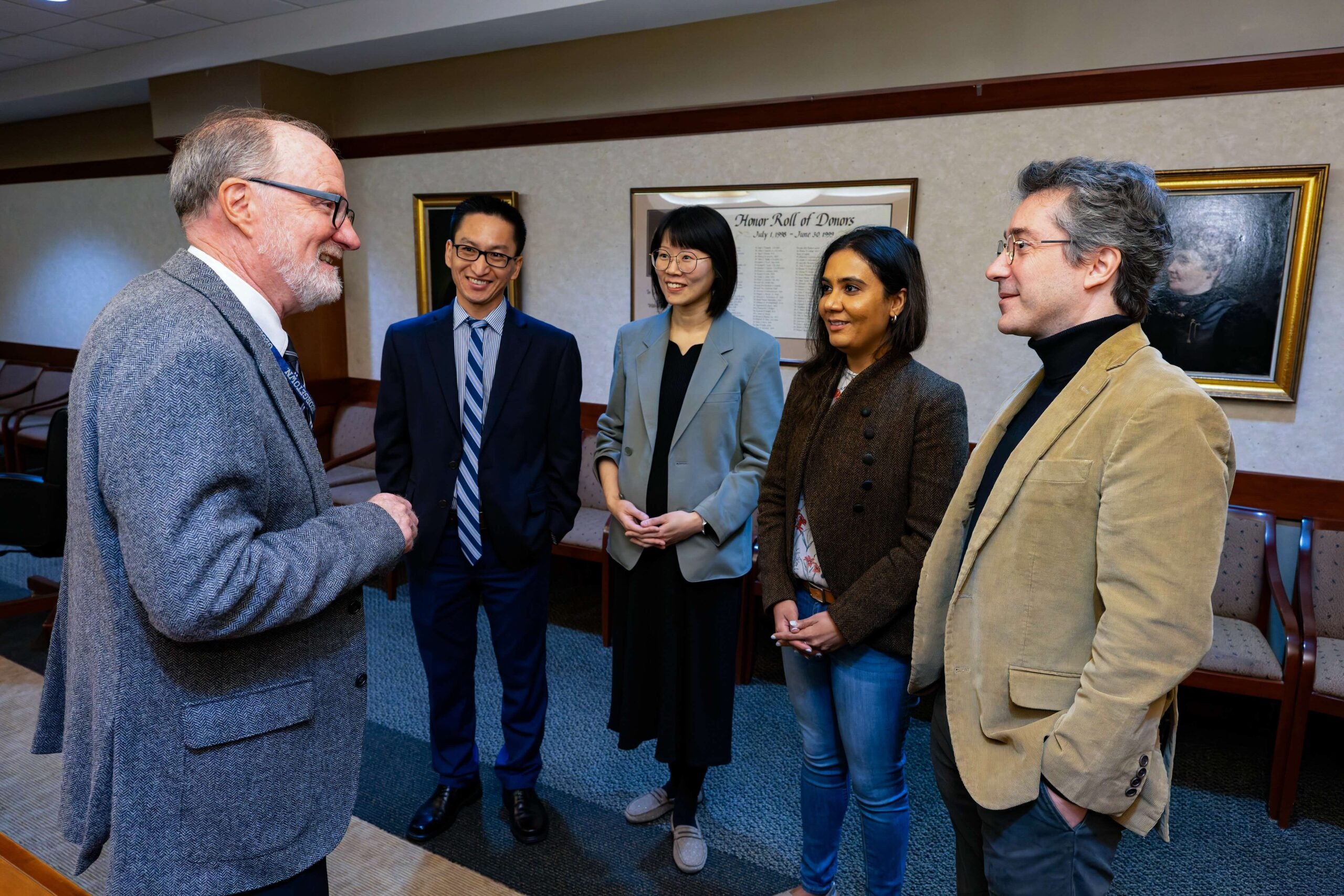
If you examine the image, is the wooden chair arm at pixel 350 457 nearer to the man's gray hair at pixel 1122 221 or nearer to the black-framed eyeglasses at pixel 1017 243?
the black-framed eyeglasses at pixel 1017 243

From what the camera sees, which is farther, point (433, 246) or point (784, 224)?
point (433, 246)

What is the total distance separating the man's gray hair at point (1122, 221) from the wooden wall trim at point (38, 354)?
25.5ft

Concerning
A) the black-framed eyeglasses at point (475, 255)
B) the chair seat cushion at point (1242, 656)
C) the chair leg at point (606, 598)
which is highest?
the black-framed eyeglasses at point (475, 255)

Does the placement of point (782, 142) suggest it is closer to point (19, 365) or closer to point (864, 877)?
point (864, 877)

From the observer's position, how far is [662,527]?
205 centimetres

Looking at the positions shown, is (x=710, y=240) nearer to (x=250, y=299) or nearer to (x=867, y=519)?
(x=867, y=519)


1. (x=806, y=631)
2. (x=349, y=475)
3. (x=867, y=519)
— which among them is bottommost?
(x=349, y=475)

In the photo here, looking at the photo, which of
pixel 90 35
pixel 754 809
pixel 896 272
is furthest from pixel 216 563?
pixel 90 35

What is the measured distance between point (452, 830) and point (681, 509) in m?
1.18

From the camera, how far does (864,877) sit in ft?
7.02

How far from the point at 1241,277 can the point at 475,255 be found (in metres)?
2.75

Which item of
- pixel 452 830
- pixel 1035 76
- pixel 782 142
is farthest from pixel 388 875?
pixel 1035 76

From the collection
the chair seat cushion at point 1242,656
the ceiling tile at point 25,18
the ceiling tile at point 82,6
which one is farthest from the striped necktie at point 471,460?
the ceiling tile at point 25,18

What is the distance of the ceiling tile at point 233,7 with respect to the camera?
165 inches
